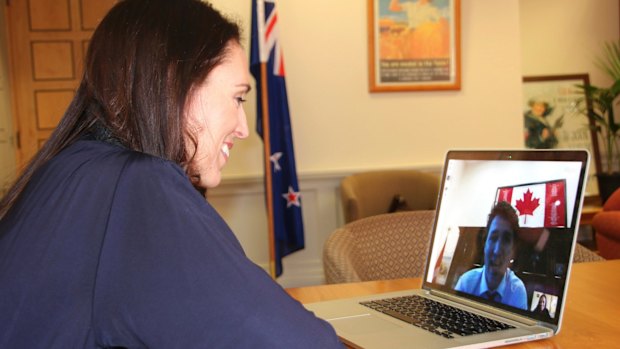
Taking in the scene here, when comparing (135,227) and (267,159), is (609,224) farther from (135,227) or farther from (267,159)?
(135,227)

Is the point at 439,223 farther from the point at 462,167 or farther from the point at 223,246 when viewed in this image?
the point at 223,246

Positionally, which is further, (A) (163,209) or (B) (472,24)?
Answer: (B) (472,24)

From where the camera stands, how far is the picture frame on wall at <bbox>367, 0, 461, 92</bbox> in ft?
15.9

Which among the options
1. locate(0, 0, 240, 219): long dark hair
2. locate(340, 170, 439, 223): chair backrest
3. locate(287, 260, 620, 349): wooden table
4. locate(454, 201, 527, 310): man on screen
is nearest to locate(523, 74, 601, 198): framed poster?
locate(340, 170, 439, 223): chair backrest

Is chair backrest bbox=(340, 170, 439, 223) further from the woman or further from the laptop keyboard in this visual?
the woman

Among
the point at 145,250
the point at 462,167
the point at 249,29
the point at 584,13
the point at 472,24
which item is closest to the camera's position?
the point at 145,250

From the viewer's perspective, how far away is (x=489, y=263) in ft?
4.51

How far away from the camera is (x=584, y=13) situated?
21.7 feet

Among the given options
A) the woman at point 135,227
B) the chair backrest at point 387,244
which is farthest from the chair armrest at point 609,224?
the woman at point 135,227

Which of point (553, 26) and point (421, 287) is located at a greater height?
point (553, 26)

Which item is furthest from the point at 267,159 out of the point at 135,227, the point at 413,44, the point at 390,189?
the point at 135,227

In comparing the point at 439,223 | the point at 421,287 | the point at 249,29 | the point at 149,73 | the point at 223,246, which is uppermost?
the point at 249,29

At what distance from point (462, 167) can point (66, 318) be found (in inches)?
39.6

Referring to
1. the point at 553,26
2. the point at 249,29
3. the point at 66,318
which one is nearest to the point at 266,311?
the point at 66,318
